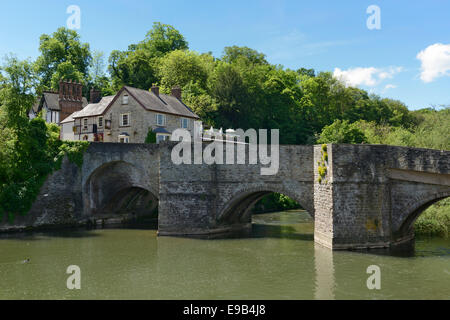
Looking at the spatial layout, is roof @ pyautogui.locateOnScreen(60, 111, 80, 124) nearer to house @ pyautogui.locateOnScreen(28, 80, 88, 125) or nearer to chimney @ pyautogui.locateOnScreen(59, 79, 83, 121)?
chimney @ pyautogui.locateOnScreen(59, 79, 83, 121)

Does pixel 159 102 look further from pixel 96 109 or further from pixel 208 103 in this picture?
pixel 208 103

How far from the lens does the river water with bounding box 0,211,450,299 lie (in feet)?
49.5

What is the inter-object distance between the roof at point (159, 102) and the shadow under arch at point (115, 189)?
759 centimetres

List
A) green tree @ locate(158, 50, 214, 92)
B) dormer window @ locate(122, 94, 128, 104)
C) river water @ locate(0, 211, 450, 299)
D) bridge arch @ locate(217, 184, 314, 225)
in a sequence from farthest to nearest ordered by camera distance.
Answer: green tree @ locate(158, 50, 214, 92), dormer window @ locate(122, 94, 128, 104), bridge arch @ locate(217, 184, 314, 225), river water @ locate(0, 211, 450, 299)

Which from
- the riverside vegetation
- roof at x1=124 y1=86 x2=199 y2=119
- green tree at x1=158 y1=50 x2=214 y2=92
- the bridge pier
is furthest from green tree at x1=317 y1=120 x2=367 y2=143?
the bridge pier

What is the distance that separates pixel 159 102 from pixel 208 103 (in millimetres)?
11006

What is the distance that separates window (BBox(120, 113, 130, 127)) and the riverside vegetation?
9.97ft

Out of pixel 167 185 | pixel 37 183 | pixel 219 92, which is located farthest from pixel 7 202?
pixel 219 92

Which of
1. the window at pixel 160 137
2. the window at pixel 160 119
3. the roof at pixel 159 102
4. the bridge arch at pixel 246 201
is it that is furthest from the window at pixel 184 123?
the bridge arch at pixel 246 201

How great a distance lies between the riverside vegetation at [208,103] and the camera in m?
29.7

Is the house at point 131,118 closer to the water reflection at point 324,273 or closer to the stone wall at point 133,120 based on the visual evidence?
the stone wall at point 133,120

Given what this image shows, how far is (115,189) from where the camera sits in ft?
107
